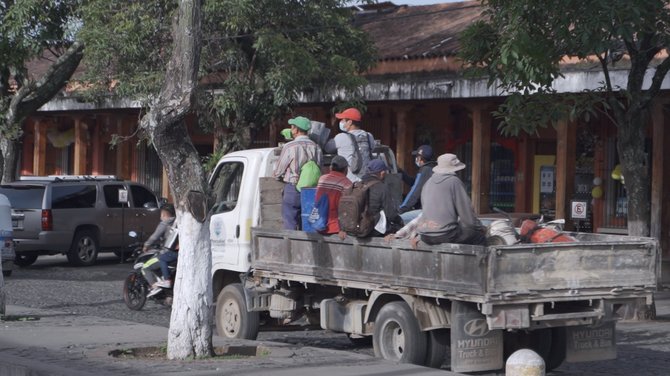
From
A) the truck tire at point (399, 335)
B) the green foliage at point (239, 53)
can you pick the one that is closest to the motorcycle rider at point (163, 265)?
the green foliage at point (239, 53)

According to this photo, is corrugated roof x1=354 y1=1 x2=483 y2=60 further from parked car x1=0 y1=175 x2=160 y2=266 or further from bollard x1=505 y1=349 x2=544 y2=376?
bollard x1=505 y1=349 x2=544 y2=376

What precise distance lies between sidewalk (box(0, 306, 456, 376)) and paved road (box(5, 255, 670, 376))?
6.50 ft

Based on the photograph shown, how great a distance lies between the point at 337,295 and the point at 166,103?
283 cm

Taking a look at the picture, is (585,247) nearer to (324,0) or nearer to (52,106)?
(324,0)

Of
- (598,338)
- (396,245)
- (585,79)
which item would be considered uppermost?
(585,79)

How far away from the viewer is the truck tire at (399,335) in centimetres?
1066

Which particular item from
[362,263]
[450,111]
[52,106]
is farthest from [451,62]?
[52,106]

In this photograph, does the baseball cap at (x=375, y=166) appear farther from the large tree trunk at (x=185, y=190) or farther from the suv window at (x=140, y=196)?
the suv window at (x=140, y=196)

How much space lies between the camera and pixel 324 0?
20.3 meters

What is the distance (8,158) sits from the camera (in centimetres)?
2631

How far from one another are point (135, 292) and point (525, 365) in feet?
32.7

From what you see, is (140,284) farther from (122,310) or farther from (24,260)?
(24,260)

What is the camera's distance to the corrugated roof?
23.7 m

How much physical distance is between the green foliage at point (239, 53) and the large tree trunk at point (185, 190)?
8225mm
